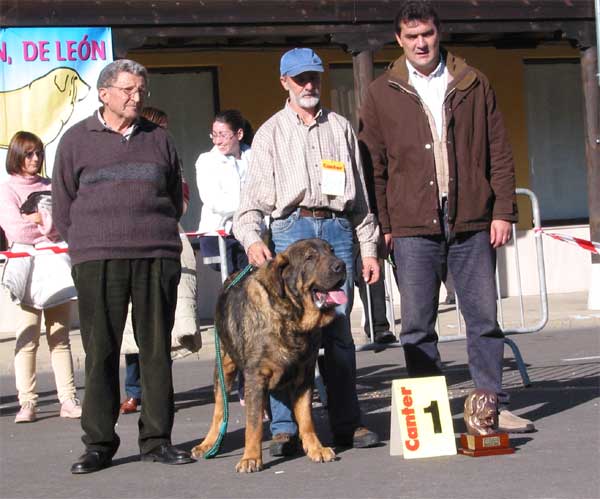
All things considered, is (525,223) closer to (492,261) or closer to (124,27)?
(124,27)

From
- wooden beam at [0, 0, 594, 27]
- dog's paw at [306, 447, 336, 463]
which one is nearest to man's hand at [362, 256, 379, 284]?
dog's paw at [306, 447, 336, 463]

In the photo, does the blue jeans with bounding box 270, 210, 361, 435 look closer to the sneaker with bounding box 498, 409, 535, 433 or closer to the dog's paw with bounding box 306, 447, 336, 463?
the dog's paw with bounding box 306, 447, 336, 463

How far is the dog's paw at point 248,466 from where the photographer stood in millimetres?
6520

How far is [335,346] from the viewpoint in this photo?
712 cm

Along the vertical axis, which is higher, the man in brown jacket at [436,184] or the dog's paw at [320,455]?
the man in brown jacket at [436,184]

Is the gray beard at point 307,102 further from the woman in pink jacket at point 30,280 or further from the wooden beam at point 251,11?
the wooden beam at point 251,11

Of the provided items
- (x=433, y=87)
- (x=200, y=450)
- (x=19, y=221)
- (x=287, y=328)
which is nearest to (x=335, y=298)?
(x=287, y=328)

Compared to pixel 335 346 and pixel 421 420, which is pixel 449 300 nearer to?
pixel 335 346

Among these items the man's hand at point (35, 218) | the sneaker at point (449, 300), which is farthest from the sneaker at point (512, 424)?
the sneaker at point (449, 300)

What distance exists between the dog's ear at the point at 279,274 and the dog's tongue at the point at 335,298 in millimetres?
234

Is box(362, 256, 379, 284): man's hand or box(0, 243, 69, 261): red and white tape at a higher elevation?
box(0, 243, 69, 261): red and white tape

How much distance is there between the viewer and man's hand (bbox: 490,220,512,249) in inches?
→ 281

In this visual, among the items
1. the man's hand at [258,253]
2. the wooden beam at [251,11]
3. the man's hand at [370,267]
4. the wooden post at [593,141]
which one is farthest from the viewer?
the wooden post at [593,141]

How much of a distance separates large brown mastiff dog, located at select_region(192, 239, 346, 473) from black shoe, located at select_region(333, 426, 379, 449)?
1.13 ft
